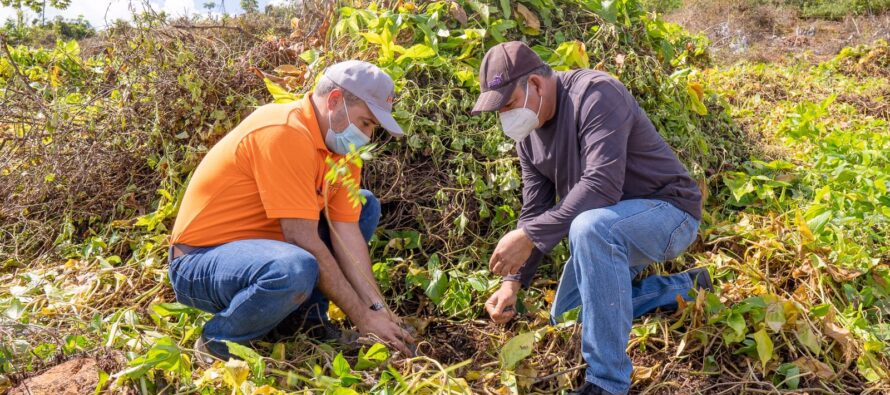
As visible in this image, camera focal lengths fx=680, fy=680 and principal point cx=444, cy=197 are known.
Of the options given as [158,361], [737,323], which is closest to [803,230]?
[737,323]

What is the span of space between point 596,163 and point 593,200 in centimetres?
12

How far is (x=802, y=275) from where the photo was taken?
2678 millimetres

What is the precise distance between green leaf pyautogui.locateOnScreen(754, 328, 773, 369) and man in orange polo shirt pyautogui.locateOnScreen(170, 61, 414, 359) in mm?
1151

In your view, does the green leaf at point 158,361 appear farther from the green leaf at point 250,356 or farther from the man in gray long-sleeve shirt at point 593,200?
the man in gray long-sleeve shirt at point 593,200

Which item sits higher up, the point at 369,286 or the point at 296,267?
the point at 296,267

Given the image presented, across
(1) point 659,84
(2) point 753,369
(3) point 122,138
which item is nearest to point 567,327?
(2) point 753,369

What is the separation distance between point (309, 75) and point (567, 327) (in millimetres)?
1813

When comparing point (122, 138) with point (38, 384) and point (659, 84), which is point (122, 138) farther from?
point (659, 84)

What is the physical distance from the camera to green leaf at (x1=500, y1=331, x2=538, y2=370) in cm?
219

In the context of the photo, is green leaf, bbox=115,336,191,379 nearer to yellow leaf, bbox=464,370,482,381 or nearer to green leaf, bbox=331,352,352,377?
green leaf, bbox=331,352,352,377

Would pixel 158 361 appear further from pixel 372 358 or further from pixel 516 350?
pixel 516 350

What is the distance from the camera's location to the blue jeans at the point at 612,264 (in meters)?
2.00

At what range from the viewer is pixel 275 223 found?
235 centimetres

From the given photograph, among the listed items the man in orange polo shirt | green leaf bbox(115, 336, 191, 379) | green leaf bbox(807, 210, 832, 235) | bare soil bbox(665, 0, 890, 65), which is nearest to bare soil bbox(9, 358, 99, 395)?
green leaf bbox(115, 336, 191, 379)
